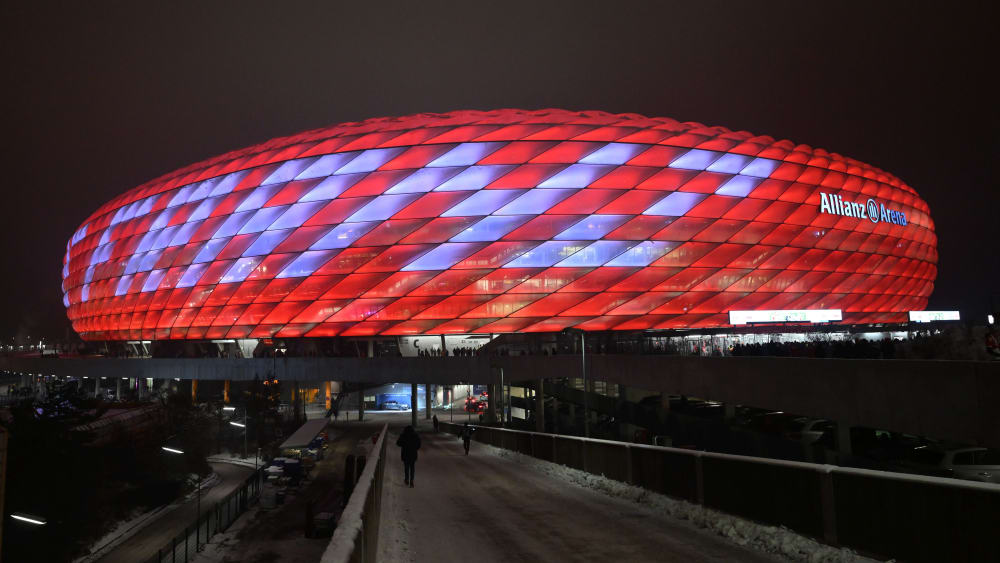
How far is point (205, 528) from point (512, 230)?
A: 2859cm

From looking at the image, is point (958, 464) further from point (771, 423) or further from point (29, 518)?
point (29, 518)

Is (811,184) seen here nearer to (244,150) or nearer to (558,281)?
(558,281)

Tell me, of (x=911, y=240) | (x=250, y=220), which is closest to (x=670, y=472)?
(x=250, y=220)

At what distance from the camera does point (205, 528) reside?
27.7m

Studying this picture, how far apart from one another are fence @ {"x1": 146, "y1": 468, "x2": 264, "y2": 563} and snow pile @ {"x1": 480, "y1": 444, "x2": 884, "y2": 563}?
46.6 ft

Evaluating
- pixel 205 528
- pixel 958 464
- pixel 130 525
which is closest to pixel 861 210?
pixel 958 464

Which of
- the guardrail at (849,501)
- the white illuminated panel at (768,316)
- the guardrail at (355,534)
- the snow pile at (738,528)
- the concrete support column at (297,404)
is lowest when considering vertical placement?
the concrete support column at (297,404)

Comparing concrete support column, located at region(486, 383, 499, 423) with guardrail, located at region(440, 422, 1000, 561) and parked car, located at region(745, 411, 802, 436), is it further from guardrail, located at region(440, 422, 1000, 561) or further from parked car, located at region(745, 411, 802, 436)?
guardrail, located at region(440, 422, 1000, 561)

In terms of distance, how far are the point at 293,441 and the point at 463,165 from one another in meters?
22.5

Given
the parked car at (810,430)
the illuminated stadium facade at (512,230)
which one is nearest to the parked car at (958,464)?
the parked car at (810,430)

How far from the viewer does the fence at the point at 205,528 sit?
23172 millimetres

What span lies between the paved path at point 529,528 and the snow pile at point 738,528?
0.59ft

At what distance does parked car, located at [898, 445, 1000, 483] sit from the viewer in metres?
14.8

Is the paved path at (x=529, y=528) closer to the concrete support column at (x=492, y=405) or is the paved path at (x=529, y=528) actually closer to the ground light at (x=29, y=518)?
the ground light at (x=29, y=518)
